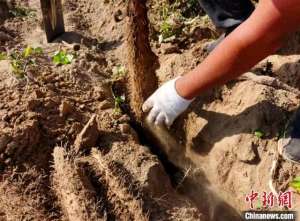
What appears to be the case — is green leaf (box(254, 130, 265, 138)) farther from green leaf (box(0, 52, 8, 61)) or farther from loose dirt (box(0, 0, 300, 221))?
green leaf (box(0, 52, 8, 61))

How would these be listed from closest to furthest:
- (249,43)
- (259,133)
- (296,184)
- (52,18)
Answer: (249,43) → (296,184) → (259,133) → (52,18)

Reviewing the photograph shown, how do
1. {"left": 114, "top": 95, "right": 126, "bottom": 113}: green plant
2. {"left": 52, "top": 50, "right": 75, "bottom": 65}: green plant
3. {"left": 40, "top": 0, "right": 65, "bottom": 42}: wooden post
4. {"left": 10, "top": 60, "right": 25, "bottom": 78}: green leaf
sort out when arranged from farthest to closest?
{"left": 40, "top": 0, "right": 65, "bottom": 42}: wooden post → {"left": 52, "top": 50, "right": 75, "bottom": 65}: green plant → {"left": 114, "top": 95, "right": 126, "bottom": 113}: green plant → {"left": 10, "top": 60, "right": 25, "bottom": 78}: green leaf

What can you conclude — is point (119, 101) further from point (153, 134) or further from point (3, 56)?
point (3, 56)

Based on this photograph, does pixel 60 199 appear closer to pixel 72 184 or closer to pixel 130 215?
pixel 72 184

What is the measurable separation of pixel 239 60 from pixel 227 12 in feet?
2.35

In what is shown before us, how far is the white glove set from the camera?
2260 millimetres

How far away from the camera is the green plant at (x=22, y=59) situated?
2.34 meters

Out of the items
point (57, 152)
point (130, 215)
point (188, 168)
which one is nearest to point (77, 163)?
point (57, 152)

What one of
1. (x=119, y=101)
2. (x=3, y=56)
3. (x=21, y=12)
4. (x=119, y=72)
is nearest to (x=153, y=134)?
(x=119, y=101)

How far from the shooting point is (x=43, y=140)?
7.00 ft

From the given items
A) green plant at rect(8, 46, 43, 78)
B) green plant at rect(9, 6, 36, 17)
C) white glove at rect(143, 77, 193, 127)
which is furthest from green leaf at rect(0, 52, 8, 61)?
white glove at rect(143, 77, 193, 127)

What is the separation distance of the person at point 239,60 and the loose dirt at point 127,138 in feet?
0.37

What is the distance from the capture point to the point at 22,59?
8.16ft

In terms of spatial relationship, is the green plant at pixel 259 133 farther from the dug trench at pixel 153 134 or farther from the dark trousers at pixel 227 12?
the dark trousers at pixel 227 12
